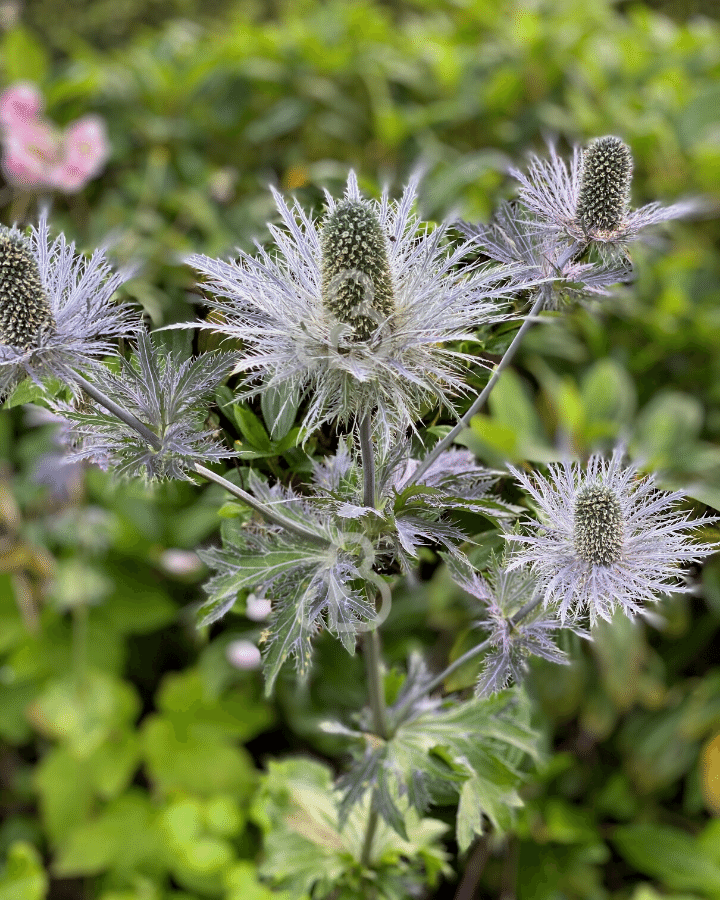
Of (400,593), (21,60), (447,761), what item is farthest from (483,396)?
(21,60)

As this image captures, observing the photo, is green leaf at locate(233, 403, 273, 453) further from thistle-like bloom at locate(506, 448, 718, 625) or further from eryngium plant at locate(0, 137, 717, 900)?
thistle-like bloom at locate(506, 448, 718, 625)

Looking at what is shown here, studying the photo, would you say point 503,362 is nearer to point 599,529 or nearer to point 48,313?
point 599,529

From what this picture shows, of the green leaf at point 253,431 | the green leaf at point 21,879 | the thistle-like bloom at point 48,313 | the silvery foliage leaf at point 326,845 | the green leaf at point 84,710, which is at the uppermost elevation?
the thistle-like bloom at point 48,313

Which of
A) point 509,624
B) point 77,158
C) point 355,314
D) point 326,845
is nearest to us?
point 355,314

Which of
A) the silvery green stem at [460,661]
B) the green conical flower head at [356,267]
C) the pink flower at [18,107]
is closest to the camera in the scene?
the green conical flower head at [356,267]

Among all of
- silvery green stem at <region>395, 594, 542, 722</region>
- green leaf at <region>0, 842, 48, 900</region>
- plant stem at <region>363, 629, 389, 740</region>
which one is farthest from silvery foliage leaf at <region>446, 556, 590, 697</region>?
green leaf at <region>0, 842, 48, 900</region>

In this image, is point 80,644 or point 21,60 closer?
point 80,644

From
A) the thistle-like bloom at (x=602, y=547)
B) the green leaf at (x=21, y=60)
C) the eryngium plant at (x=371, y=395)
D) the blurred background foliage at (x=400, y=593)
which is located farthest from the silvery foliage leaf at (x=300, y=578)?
the green leaf at (x=21, y=60)

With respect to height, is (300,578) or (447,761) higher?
(300,578)

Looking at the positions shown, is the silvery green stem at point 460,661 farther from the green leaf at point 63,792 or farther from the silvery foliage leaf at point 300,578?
the green leaf at point 63,792
